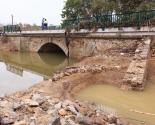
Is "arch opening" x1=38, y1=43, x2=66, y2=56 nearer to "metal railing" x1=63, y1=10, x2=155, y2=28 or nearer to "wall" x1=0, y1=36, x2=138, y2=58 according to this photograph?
"wall" x1=0, y1=36, x2=138, y2=58

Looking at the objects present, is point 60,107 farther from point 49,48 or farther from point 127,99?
point 49,48

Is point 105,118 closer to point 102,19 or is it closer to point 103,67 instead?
point 103,67

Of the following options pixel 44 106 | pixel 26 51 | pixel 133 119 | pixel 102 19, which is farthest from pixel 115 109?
pixel 26 51

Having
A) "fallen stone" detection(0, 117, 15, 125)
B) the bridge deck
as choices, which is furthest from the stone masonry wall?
"fallen stone" detection(0, 117, 15, 125)

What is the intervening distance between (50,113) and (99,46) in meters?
13.8

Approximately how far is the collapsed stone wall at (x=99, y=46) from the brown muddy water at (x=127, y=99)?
5956 millimetres

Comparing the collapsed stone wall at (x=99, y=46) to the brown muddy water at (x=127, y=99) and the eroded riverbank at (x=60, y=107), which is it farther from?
the brown muddy water at (x=127, y=99)

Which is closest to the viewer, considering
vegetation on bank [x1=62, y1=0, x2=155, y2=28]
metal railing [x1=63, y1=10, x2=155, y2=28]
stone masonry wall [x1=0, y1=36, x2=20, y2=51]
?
metal railing [x1=63, y1=10, x2=155, y2=28]

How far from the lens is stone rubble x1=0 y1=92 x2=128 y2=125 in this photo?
21.3ft

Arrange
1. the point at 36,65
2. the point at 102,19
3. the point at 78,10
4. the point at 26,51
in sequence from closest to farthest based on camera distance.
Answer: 1. the point at 102,19
2. the point at 36,65
3. the point at 26,51
4. the point at 78,10

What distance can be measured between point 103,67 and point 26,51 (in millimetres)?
19277

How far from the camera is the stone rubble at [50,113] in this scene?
649 centimetres

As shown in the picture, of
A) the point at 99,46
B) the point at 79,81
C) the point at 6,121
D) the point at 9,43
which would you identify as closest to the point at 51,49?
the point at 9,43

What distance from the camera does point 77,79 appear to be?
1185 centimetres
